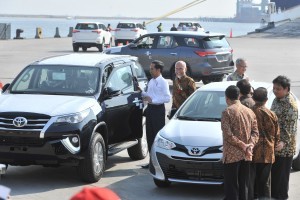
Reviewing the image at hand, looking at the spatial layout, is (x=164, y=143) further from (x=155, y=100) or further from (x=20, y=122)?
(x=20, y=122)

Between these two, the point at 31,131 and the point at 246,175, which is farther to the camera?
the point at 31,131

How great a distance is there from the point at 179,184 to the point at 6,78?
1555 centimetres

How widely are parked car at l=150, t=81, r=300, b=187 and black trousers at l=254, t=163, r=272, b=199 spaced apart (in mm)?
534

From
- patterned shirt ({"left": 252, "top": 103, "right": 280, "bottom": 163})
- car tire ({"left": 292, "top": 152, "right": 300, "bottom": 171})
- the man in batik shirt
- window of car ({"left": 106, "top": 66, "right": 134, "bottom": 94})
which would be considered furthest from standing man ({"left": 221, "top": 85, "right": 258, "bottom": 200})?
window of car ({"left": 106, "top": 66, "right": 134, "bottom": 94})

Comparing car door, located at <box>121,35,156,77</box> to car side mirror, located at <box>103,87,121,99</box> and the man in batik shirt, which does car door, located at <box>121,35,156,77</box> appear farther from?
the man in batik shirt

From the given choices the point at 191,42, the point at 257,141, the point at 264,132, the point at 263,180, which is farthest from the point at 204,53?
the point at 257,141

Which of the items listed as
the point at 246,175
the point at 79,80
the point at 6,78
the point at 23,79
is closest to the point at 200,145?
the point at 246,175

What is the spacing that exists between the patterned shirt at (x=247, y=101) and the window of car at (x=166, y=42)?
45.5ft

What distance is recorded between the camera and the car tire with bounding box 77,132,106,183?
372 inches

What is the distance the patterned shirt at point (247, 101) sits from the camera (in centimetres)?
834

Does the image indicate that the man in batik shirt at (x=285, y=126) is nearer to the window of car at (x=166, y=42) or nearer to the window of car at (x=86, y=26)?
the window of car at (x=166, y=42)

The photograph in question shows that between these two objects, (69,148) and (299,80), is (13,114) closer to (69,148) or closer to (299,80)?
(69,148)

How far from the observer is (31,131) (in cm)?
922

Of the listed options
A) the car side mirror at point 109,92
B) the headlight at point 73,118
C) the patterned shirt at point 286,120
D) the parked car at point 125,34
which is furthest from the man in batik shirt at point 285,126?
the parked car at point 125,34
